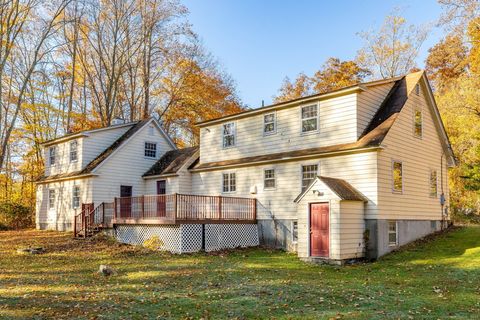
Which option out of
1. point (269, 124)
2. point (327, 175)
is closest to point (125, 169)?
point (269, 124)

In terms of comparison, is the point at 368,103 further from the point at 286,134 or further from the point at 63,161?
the point at 63,161

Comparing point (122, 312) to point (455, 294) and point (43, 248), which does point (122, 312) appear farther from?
point (43, 248)

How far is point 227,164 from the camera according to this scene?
22.2 metres

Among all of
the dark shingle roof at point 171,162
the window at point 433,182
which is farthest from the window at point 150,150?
the window at point 433,182

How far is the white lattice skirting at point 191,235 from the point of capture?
61.4 ft

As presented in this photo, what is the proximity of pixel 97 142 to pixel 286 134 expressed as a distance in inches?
518

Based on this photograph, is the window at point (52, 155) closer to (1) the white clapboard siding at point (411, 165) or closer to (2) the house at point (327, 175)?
(2) the house at point (327, 175)

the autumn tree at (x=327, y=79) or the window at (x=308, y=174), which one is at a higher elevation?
the autumn tree at (x=327, y=79)

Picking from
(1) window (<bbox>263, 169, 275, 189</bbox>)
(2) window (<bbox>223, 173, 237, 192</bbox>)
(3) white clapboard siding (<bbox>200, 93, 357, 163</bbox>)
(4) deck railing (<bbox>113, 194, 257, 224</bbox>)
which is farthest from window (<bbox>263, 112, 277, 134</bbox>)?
(4) deck railing (<bbox>113, 194, 257, 224</bbox>)

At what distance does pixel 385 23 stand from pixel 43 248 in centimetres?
3096

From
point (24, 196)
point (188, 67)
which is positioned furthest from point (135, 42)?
point (24, 196)

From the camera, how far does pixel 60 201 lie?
2812 cm

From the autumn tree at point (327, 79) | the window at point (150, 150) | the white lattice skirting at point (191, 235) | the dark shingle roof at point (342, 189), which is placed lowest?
the white lattice skirting at point (191, 235)

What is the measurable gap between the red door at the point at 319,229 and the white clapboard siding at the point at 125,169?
13.8 metres
